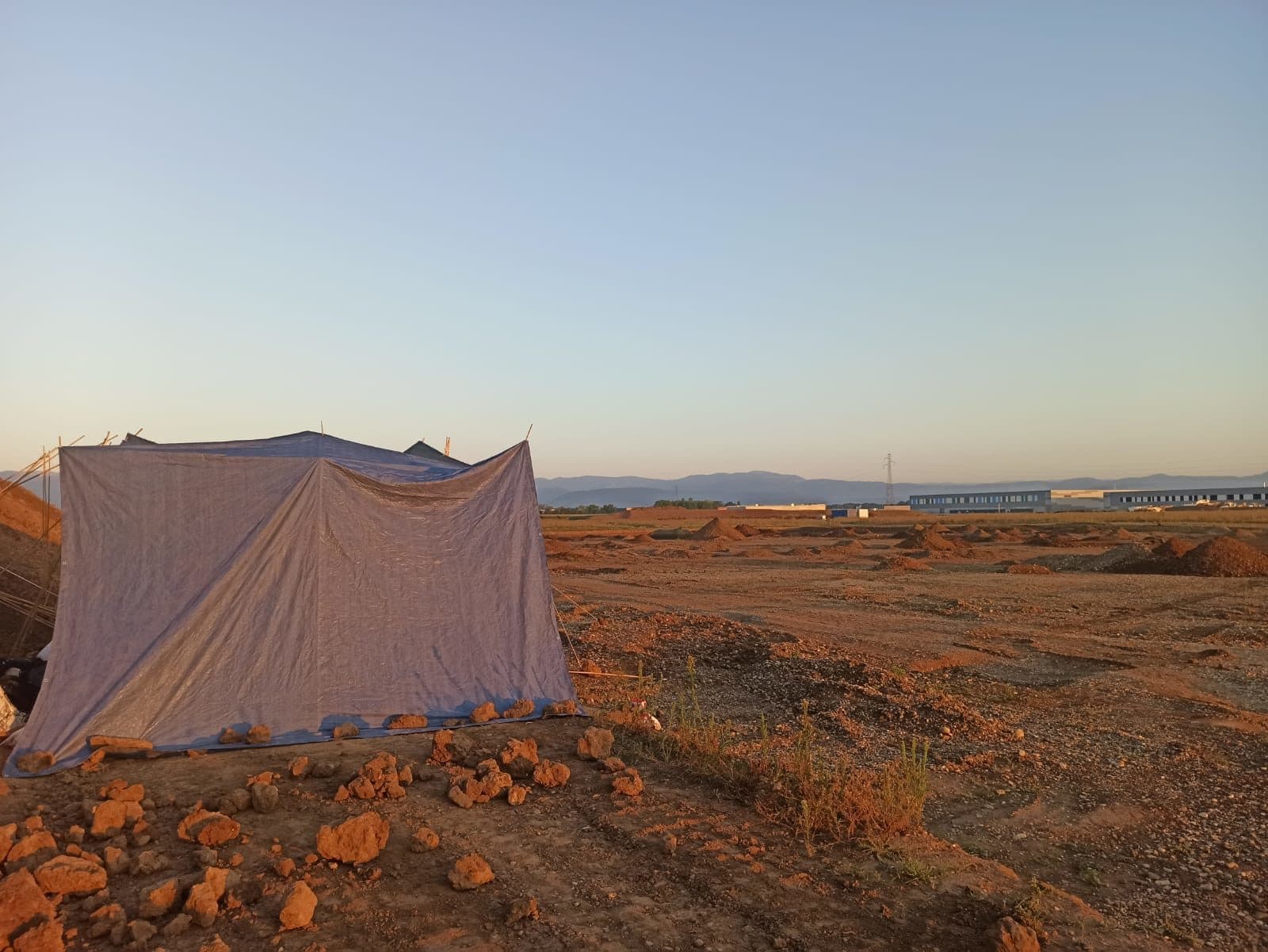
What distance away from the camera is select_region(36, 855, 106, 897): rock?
4395 millimetres

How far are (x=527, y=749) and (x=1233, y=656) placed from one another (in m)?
11.4

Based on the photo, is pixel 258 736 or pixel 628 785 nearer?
pixel 628 785

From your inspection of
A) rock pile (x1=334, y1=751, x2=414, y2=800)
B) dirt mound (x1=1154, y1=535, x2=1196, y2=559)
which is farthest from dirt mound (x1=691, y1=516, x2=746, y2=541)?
rock pile (x1=334, y1=751, x2=414, y2=800)

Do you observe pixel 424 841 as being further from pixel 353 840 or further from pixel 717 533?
pixel 717 533

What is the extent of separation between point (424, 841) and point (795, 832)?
7.27 feet

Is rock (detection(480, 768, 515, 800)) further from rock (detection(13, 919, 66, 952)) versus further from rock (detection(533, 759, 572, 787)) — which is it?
rock (detection(13, 919, 66, 952))

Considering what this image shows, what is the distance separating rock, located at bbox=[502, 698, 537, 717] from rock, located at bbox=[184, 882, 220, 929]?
395 cm

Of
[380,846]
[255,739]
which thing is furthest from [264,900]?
[255,739]

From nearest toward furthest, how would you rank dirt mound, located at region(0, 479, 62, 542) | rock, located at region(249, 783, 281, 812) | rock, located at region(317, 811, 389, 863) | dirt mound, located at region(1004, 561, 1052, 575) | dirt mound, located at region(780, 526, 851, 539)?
1. rock, located at region(317, 811, 389, 863)
2. rock, located at region(249, 783, 281, 812)
3. dirt mound, located at region(0, 479, 62, 542)
4. dirt mound, located at region(1004, 561, 1052, 575)
5. dirt mound, located at region(780, 526, 851, 539)

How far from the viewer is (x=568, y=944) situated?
13.6 feet

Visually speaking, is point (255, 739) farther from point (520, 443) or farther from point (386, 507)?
point (520, 443)

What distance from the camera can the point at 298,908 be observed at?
4207 mm

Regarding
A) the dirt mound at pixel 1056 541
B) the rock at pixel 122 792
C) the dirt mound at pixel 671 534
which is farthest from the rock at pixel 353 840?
the dirt mound at pixel 671 534

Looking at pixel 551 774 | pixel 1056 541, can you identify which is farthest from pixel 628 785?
pixel 1056 541
